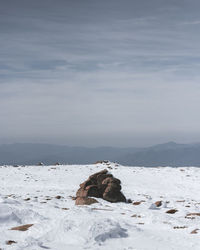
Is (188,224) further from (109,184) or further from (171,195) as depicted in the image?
(171,195)

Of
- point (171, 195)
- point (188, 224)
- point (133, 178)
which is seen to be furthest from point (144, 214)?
point (133, 178)

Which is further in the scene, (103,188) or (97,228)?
(103,188)

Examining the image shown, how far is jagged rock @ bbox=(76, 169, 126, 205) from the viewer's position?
2616 centimetres

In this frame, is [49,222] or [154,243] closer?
[154,243]

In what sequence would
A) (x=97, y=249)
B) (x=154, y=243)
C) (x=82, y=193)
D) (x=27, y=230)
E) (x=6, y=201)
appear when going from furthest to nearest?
1. (x=82, y=193)
2. (x=6, y=201)
3. (x=27, y=230)
4. (x=154, y=243)
5. (x=97, y=249)

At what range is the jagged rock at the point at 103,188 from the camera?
26156mm

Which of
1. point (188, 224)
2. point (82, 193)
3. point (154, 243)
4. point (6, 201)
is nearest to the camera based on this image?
point (154, 243)

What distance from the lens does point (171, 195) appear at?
3111 cm

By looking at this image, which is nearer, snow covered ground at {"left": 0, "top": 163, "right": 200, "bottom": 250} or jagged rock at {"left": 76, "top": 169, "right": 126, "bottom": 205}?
snow covered ground at {"left": 0, "top": 163, "right": 200, "bottom": 250}

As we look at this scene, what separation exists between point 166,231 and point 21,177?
29503mm

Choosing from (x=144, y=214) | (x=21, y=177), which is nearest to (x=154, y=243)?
(x=144, y=214)

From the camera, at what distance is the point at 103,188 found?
2761 cm

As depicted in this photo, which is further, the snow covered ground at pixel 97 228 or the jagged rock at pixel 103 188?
the jagged rock at pixel 103 188

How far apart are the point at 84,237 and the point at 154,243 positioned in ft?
9.98
